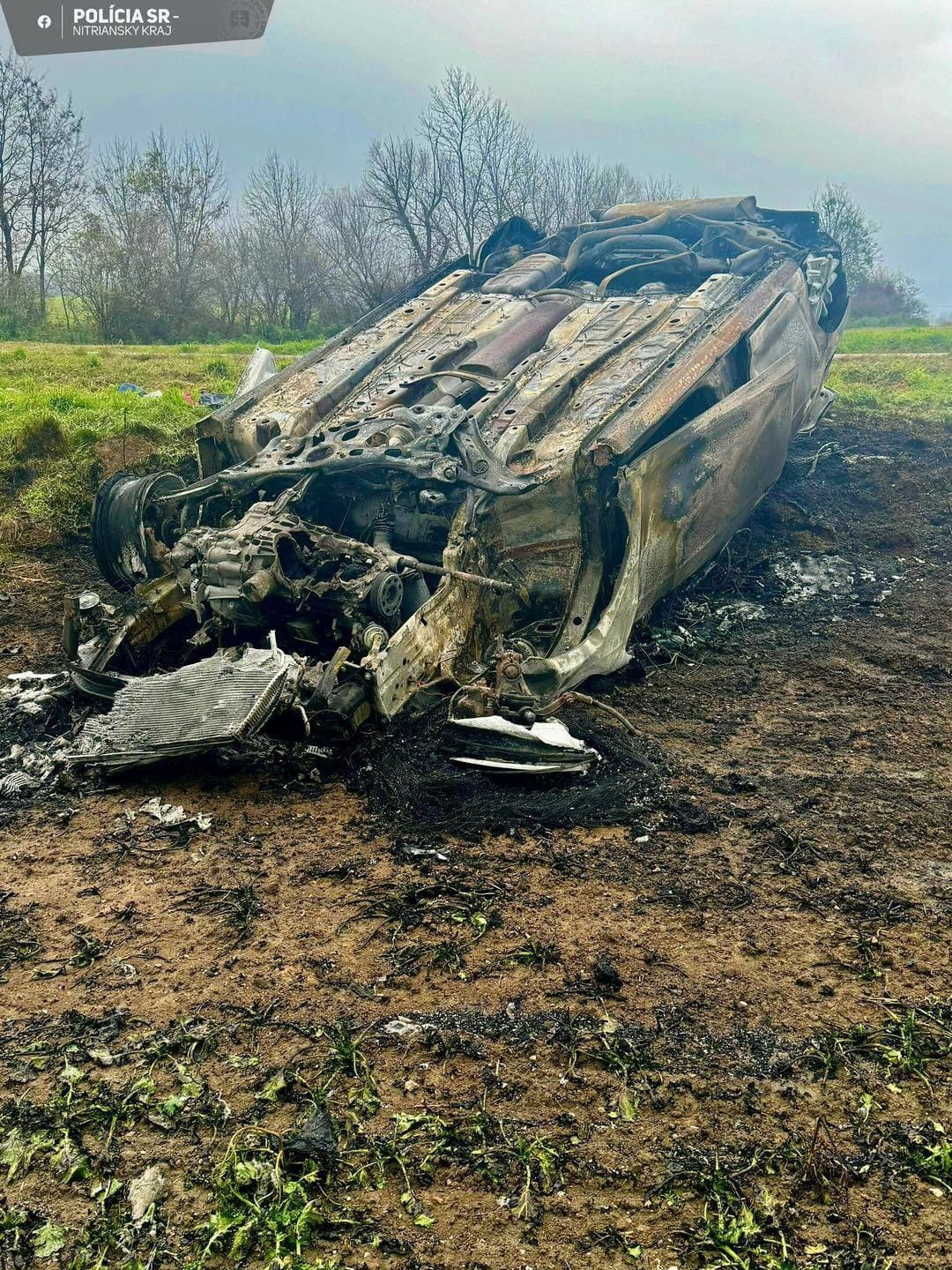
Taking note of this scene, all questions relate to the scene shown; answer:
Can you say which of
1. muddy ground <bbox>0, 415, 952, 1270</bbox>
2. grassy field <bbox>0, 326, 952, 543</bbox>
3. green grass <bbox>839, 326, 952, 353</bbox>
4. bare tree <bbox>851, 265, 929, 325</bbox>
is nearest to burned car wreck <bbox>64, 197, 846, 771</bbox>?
muddy ground <bbox>0, 415, 952, 1270</bbox>

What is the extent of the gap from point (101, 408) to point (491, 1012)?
880cm

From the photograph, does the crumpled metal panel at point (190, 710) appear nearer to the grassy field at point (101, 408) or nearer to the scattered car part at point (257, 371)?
the scattered car part at point (257, 371)

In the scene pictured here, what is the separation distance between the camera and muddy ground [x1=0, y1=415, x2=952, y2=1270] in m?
2.51

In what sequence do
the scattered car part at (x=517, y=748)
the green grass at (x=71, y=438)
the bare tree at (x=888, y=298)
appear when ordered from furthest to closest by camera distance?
the bare tree at (x=888, y=298) → the green grass at (x=71, y=438) → the scattered car part at (x=517, y=748)

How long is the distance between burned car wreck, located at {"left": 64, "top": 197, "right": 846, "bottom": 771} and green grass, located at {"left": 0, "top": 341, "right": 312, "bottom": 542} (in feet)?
6.90

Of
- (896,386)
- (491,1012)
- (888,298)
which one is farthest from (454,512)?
(888,298)

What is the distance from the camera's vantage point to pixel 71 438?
9109 mm

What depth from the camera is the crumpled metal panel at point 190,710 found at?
461cm

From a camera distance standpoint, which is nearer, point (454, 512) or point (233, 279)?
point (454, 512)

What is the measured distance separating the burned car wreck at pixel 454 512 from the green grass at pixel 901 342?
1596 cm

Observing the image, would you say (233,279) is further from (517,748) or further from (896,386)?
(517,748)

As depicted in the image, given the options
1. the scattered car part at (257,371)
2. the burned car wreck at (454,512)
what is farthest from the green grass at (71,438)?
the burned car wreck at (454,512)

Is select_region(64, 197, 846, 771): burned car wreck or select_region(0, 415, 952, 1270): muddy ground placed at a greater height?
select_region(64, 197, 846, 771): burned car wreck

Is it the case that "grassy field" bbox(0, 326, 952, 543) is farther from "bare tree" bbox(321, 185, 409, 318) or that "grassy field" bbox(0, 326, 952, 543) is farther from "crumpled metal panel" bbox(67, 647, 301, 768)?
"bare tree" bbox(321, 185, 409, 318)
